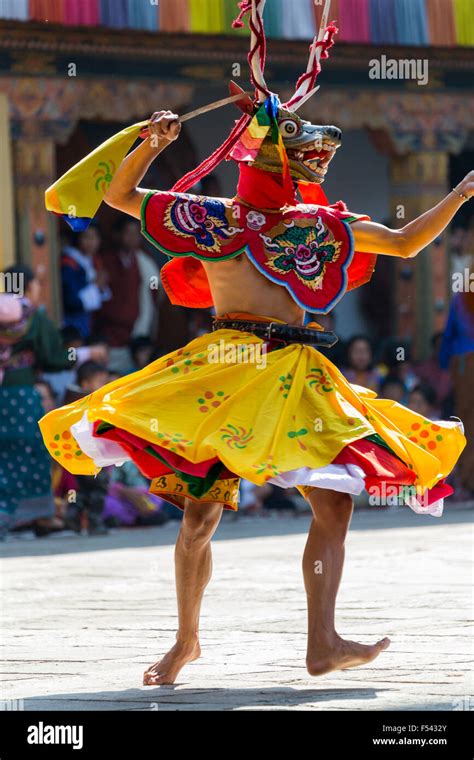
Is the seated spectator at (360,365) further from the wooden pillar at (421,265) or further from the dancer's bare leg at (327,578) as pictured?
the dancer's bare leg at (327,578)

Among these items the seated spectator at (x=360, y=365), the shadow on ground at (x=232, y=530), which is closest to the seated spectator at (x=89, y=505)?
the shadow on ground at (x=232, y=530)

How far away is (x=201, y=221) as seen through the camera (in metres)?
5.05

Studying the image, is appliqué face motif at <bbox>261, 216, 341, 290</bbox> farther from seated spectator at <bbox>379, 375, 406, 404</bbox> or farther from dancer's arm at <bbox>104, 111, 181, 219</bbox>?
seated spectator at <bbox>379, 375, 406, 404</bbox>

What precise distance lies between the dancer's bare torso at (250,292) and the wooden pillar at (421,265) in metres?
9.01

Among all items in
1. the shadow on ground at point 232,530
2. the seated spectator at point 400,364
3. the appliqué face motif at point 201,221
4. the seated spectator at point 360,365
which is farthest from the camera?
the seated spectator at point 400,364

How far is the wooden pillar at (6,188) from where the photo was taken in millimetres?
11875

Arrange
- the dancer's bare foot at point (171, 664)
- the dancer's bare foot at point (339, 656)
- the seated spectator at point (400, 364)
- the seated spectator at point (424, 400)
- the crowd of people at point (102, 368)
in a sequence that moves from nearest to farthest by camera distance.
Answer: the dancer's bare foot at point (339, 656)
the dancer's bare foot at point (171, 664)
the crowd of people at point (102, 368)
the seated spectator at point (424, 400)
the seated spectator at point (400, 364)

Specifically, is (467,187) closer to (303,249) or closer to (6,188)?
(303,249)

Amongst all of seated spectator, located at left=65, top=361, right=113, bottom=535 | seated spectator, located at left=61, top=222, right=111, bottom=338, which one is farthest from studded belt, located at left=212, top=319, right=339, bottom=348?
seated spectator, located at left=61, top=222, right=111, bottom=338

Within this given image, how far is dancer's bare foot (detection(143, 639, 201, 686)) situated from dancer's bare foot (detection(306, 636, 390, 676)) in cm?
42

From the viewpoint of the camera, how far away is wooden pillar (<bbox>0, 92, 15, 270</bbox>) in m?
11.9

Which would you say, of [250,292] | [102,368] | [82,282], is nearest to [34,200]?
[82,282]
